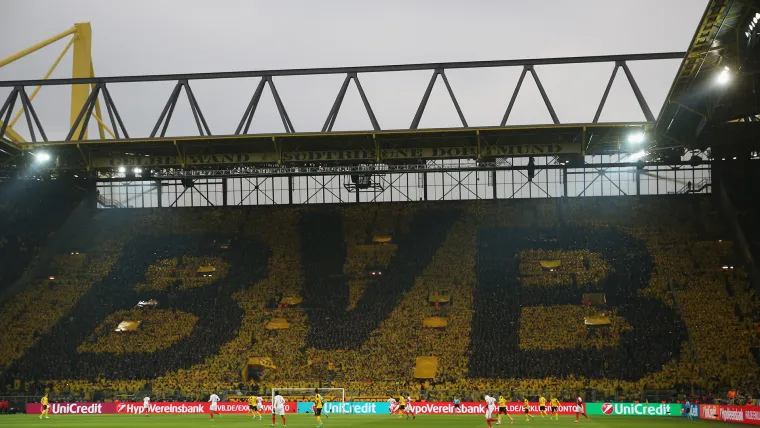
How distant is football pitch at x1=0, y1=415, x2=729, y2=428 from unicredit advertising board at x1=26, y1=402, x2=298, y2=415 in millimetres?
2923

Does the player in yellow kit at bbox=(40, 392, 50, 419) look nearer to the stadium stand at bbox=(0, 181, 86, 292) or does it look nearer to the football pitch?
the football pitch

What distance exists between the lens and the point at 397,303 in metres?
66.3

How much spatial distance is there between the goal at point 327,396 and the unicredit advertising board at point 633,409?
14.5 metres

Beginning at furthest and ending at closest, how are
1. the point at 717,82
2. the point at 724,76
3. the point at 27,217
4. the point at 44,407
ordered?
the point at 27,217 < the point at 44,407 < the point at 717,82 < the point at 724,76

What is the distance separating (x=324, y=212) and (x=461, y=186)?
11.9m

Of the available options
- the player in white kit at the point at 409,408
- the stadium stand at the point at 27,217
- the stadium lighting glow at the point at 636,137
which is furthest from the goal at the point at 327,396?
the stadium stand at the point at 27,217

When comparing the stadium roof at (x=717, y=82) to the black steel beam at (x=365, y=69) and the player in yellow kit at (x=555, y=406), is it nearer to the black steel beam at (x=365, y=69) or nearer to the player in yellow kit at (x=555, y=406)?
the black steel beam at (x=365, y=69)

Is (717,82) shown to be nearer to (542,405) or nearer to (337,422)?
(542,405)

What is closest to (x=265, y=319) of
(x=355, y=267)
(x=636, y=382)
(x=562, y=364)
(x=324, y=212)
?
(x=355, y=267)

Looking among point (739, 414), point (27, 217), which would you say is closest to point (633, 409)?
point (739, 414)

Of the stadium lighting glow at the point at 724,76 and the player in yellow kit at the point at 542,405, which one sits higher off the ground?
the stadium lighting glow at the point at 724,76

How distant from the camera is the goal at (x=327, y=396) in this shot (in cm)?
5500

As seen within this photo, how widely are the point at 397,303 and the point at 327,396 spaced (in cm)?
1246

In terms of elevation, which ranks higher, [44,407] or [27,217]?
[27,217]
